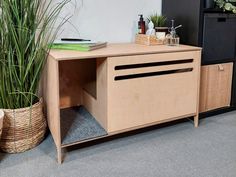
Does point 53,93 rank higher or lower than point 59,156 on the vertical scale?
higher

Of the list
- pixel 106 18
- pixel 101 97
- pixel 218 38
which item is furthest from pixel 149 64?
pixel 218 38

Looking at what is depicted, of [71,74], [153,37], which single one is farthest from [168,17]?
[71,74]

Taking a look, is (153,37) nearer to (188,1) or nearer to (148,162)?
(188,1)

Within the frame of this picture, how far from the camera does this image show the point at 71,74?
2.39 m

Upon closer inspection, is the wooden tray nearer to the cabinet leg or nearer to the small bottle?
the small bottle

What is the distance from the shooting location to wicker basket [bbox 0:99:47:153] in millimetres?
1868

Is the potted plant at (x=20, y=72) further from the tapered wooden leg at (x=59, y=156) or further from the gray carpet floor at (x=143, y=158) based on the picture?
the tapered wooden leg at (x=59, y=156)

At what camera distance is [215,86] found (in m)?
2.59

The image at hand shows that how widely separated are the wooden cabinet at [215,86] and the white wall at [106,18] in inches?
29.3

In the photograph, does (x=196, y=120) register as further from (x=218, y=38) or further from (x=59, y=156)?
(x=59, y=156)

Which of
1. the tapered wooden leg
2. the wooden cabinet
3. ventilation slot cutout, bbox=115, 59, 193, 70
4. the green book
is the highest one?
the green book

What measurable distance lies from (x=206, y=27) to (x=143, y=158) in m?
1.21

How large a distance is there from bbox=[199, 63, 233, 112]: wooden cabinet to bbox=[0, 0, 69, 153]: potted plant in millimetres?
1398

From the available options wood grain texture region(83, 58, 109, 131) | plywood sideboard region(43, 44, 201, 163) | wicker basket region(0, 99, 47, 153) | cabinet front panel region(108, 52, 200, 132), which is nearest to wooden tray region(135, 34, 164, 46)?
plywood sideboard region(43, 44, 201, 163)
